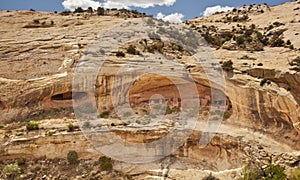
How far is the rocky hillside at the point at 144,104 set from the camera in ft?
55.9

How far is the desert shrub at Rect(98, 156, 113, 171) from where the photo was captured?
18.3 metres

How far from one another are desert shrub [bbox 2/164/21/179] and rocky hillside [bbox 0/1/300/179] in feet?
0.58

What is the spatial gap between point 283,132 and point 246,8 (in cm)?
3320

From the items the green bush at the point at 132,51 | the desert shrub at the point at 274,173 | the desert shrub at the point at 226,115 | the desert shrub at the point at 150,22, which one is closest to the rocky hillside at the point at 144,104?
the green bush at the point at 132,51

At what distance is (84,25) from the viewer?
31.5m

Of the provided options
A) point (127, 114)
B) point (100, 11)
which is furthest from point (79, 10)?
point (127, 114)

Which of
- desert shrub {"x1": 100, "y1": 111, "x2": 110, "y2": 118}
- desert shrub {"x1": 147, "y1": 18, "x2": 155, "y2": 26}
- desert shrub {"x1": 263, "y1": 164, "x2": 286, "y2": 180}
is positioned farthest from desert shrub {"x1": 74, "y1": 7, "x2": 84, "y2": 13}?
desert shrub {"x1": 263, "y1": 164, "x2": 286, "y2": 180}

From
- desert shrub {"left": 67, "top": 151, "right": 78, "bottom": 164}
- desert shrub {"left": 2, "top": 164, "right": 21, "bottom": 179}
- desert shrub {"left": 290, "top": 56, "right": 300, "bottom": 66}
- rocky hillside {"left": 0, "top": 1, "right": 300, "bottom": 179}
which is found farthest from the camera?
desert shrub {"left": 67, "top": 151, "right": 78, "bottom": 164}

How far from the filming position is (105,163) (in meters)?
18.5

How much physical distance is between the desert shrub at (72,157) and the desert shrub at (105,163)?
58.2 inches

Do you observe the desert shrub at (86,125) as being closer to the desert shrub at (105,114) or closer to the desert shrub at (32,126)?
the desert shrub at (105,114)

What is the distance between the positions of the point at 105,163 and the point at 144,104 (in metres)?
5.90

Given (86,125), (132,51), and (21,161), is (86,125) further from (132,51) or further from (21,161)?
(132,51)

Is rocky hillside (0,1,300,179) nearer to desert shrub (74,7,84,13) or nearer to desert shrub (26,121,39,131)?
desert shrub (26,121,39,131)
